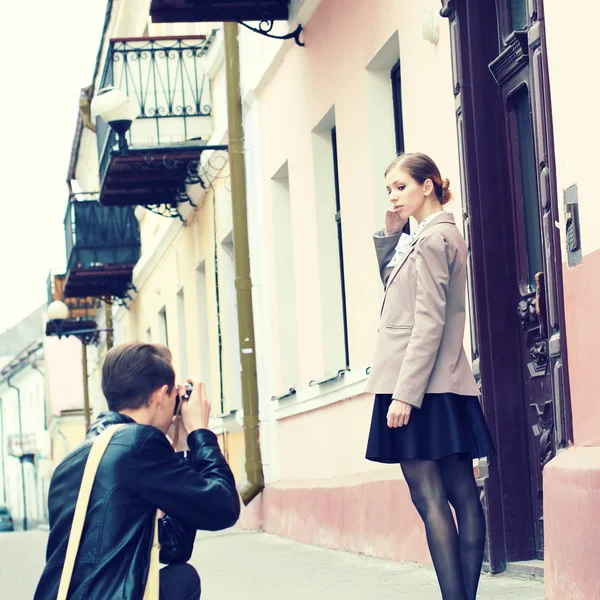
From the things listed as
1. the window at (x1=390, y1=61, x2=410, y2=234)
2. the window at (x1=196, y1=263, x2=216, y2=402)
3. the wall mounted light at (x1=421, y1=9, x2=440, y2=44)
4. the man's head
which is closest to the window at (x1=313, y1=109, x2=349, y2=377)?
the window at (x1=390, y1=61, x2=410, y2=234)

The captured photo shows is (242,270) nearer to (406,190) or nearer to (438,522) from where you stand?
(406,190)

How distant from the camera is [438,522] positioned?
16.2ft

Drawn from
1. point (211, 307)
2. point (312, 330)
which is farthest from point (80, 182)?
point (312, 330)

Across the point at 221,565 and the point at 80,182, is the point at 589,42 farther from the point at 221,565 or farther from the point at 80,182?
the point at 80,182

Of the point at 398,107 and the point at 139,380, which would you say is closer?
the point at 139,380

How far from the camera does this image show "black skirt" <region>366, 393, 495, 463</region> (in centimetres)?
496

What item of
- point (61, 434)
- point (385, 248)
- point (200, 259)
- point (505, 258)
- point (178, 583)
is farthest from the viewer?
point (61, 434)

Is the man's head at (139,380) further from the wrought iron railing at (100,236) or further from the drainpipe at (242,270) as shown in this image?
the wrought iron railing at (100,236)

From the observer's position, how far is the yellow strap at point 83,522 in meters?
3.50

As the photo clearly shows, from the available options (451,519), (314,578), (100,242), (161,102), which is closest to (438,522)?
(451,519)

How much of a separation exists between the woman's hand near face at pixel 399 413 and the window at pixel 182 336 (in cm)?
1498

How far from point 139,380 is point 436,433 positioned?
154 centimetres

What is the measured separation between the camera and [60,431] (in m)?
54.4

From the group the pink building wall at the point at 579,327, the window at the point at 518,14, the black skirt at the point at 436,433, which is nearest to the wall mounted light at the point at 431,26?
the window at the point at 518,14
